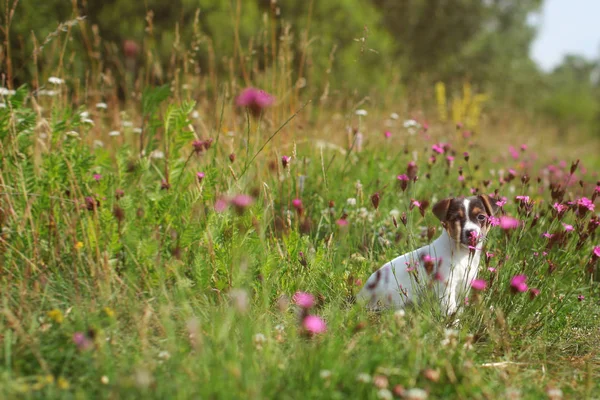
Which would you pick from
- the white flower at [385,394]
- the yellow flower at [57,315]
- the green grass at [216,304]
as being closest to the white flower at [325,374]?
the green grass at [216,304]

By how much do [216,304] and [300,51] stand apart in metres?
5.21

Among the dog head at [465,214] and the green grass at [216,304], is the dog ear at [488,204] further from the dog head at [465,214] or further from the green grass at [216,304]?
the green grass at [216,304]

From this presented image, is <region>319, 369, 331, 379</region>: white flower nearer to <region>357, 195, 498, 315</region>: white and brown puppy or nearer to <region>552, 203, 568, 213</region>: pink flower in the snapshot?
<region>357, 195, 498, 315</region>: white and brown puppy

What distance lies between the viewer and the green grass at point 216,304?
188 cm

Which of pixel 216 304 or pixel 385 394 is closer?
pixel 385 394

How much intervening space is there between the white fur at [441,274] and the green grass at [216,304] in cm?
7

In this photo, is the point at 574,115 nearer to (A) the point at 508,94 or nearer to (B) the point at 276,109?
(A) the point at 508,94

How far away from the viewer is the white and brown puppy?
253 centimetres

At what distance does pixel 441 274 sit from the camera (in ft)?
8.34

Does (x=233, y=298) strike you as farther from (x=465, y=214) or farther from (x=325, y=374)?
(x=465, y=214)

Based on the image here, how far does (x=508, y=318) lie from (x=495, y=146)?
6256mm

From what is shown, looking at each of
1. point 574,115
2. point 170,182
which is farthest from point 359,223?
point 574,115

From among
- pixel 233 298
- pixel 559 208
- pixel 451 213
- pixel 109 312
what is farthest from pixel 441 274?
pixel 109 312

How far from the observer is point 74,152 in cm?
299
